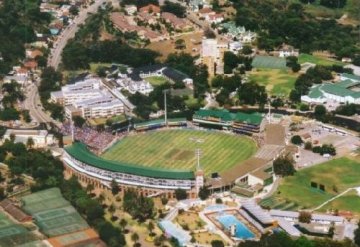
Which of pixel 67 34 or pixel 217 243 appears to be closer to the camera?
pixel 217 243

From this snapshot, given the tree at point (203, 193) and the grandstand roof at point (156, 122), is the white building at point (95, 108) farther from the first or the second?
the tree at point (203, 193)

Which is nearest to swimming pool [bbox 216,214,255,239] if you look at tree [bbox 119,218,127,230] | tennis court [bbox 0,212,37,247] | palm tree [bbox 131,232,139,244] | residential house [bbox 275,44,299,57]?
palm tree [bbox 131,232,139,244]

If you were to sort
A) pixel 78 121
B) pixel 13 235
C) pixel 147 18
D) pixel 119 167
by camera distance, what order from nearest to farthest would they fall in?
pixel 13 235, pixel 119 167, pixel 78 121, pixel 147 18

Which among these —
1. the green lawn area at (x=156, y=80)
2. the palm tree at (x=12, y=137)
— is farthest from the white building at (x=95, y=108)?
the green lawn area at (x=156, y=80)

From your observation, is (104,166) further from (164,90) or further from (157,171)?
(164,90)

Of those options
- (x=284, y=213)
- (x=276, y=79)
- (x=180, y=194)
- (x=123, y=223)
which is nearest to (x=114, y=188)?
(x=180, y=194)

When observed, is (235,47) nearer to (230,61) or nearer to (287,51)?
(287,51)

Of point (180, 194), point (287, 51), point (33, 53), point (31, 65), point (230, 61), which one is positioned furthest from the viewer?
point (33, 53)
